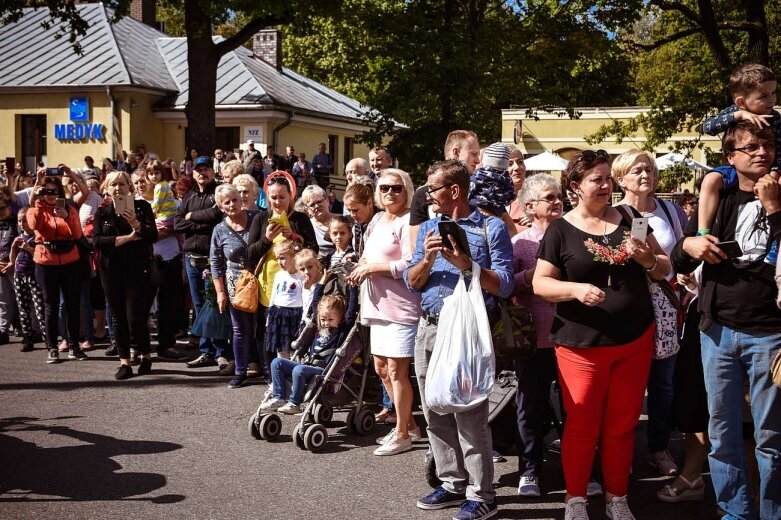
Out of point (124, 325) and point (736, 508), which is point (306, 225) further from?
point (736, 508)

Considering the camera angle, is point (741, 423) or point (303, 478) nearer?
point (741, 423)

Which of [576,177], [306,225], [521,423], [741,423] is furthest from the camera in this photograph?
[306,225]

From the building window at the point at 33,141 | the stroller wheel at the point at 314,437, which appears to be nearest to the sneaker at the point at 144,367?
the stroller wheel at the point at 314,437

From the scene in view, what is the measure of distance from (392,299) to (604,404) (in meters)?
1.90

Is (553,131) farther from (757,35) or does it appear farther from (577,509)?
(577,509)

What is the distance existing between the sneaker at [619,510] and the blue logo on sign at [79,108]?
29.8 m

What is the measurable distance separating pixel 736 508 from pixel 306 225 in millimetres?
5039

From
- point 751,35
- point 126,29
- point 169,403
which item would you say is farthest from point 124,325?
point 126,29

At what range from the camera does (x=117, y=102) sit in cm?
3105

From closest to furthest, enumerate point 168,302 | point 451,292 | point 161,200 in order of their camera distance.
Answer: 1. point 451,292
2. point 168,302
3. point 161,200

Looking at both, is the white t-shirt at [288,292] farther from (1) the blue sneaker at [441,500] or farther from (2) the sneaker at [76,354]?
(2) the sneaker at [76,354]

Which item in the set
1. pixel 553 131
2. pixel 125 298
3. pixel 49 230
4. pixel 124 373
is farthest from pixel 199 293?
pixel 553 131

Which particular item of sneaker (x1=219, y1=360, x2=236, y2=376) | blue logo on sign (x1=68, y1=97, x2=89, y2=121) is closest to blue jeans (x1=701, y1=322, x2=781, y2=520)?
sneaker (x1=219, y1=360, x2=236, y2=376)

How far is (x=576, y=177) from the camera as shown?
4.87 meters
